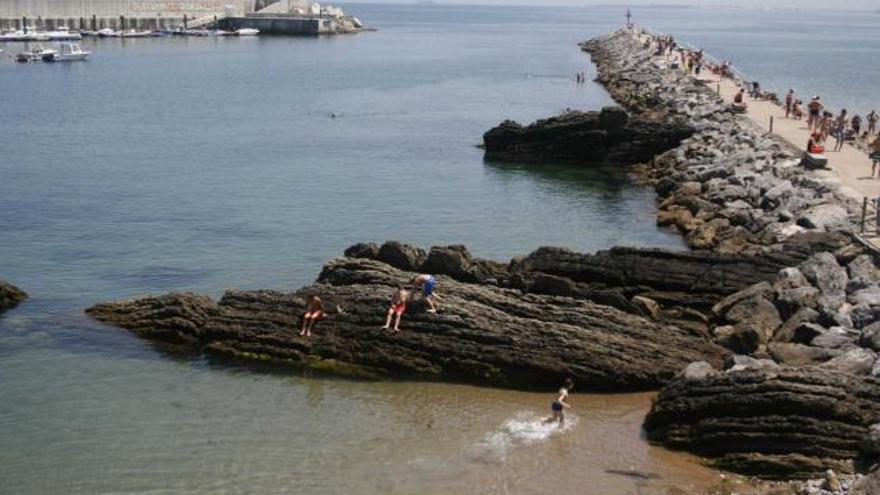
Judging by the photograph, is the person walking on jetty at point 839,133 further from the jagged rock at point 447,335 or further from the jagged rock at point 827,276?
the jagged rock at point 447,335

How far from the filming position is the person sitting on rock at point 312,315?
23.2m

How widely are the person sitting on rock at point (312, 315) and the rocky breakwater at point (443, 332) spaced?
6.6 inches

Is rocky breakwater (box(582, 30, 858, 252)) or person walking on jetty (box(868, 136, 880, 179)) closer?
rocky breakwater (box(582, 30, 858, 252))

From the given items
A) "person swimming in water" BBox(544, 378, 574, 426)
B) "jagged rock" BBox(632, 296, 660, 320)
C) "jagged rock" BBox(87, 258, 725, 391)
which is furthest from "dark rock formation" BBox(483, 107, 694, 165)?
"person swimming in water" BBox(544, 378, 574, 426)

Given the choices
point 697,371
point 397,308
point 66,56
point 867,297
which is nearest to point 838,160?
point 867,297

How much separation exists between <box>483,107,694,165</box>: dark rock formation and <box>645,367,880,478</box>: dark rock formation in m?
29.5

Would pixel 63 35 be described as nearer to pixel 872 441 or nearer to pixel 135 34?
pixel 135 34

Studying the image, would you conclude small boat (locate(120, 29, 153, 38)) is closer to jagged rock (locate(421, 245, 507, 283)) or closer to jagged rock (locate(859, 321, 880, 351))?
jagged rock (locate(421, 245, 507, 283))

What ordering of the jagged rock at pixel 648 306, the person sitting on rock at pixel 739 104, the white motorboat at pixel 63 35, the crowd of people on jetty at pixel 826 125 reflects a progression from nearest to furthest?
the jagged rock at pixel 648 306
the crowd of people on jetty at pixel 826 125
the person sitting on rock at pixel 739 104
the white motorboat at pixel 63 35

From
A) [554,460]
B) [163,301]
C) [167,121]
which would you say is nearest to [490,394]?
[554,460]

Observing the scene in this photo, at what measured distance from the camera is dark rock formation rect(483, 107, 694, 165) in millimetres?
47500

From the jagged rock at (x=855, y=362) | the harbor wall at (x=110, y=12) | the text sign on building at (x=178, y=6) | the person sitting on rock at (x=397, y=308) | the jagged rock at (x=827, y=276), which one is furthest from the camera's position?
the text sign on building at (x=178, y=6)

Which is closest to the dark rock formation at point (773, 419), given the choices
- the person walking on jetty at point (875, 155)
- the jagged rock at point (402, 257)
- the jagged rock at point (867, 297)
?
the jagged rock at point (867, 297)

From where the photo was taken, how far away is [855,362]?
19.5m
